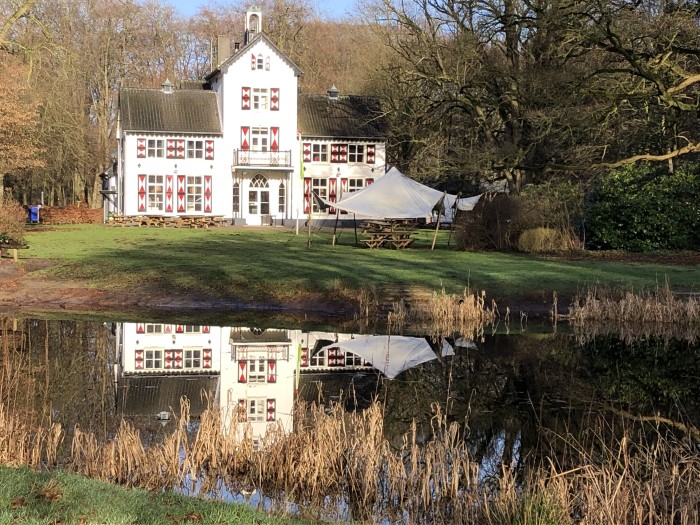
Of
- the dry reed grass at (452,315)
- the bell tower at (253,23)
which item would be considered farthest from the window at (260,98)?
the dry reed grass at (452,315)

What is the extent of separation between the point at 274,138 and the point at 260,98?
218 cm

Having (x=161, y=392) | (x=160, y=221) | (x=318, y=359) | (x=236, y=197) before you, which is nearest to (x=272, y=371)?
(x=318, y=359)

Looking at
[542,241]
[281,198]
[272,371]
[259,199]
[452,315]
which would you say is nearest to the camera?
[272,371]

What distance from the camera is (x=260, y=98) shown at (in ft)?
155

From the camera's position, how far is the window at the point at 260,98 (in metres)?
47.2

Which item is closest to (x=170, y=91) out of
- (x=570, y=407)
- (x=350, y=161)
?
(x=350, y=161)

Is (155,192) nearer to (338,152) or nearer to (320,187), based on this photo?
(320,187)

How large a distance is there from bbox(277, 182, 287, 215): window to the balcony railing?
4.66ft

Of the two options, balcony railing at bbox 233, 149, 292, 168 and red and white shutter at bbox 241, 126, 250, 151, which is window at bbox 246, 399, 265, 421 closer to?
balcony railing at bbox 233, 149, 292, 168

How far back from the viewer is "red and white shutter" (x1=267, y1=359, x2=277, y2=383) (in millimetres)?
12312

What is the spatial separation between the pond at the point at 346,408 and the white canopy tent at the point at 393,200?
43.7 feet

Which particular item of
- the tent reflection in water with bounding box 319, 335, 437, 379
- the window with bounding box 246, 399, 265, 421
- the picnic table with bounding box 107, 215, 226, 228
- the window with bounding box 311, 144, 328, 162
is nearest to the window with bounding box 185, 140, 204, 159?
the picnic table with bounding box 107, 215, 226, 228

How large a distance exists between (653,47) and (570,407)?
14691 mm

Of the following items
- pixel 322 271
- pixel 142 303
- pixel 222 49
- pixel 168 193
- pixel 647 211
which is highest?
pixel 222 49
